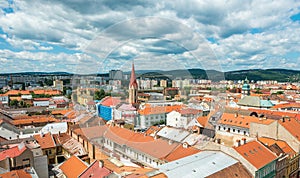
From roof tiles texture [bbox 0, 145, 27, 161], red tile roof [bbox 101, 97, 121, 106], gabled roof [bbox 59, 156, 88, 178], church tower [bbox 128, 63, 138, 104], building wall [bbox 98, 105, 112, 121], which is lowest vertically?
gabled roof [bbox 59, 156, 88, 178]

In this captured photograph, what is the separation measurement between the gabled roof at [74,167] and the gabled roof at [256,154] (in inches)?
259

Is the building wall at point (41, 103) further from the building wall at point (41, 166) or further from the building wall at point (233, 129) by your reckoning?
the building wall at point (233, 129)

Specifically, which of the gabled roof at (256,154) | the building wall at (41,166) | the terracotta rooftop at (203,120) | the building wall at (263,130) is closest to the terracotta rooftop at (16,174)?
the building wall at (41,166)

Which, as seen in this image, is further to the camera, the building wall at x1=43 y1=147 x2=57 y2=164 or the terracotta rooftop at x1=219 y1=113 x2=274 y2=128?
the terracotta rooftop at x1=219 y1=113 x2=274 y2=128

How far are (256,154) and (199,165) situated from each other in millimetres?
3314

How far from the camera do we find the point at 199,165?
6.82 metres

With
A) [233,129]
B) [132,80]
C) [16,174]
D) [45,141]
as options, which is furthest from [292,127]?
[45,141]

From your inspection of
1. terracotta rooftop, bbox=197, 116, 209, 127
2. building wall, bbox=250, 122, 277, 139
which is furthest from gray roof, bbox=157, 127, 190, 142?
building wall, bbox=250, 122, 277, 139

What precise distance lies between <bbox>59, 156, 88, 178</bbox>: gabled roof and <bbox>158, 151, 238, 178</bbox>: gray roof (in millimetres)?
4264

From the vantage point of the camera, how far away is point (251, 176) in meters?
7.65

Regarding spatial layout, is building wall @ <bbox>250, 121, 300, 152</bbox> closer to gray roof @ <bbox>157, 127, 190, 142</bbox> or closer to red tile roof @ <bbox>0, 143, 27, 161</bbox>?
gray roof @ <bbox>157, 127, 190, 142</bbox>

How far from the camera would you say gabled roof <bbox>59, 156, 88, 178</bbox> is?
9.12 m

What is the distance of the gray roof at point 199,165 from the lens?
627 centimetres

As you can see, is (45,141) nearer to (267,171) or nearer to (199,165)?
(199,165)
